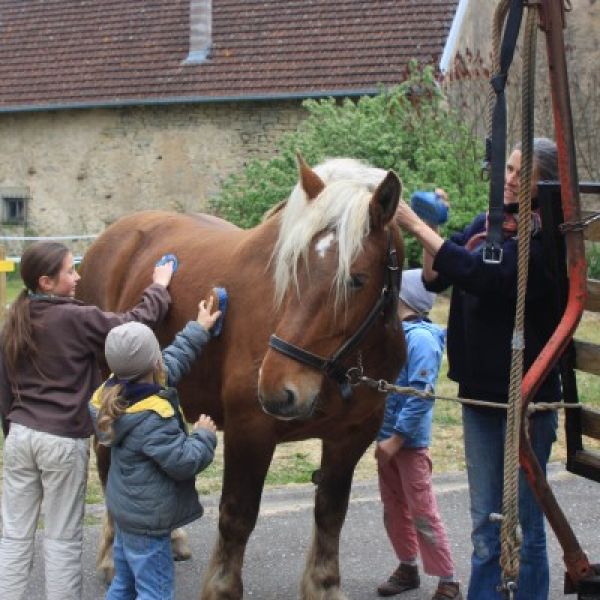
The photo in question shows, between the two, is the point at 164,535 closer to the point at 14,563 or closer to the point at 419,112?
the point at 14,563

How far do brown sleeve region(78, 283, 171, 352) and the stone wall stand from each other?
14.9 metres

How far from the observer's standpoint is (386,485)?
15.6ft

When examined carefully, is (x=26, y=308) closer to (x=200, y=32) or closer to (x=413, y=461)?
(x=413, y=461)

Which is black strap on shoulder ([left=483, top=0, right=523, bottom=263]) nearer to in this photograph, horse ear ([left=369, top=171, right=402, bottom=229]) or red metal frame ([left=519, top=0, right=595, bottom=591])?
red metal frame ([left=519, top=0, right=595, bottom=591])

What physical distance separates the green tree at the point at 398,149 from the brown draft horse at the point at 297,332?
849 centimetres

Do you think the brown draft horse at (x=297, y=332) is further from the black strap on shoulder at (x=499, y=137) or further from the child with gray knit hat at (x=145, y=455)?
the black strap on shoulder at (x=499, y=137)

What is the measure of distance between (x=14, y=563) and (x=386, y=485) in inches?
67.6

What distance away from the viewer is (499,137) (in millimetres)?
3008

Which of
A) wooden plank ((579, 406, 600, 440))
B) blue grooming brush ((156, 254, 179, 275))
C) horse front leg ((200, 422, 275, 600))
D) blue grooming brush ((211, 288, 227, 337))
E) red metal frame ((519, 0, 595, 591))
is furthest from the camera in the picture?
blue grooming brush ((156, 254, 179, 275))

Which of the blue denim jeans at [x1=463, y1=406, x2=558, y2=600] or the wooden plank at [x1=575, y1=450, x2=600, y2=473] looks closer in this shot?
the wooden plank at [x1=575, y1=450, x2=600, y2=473]

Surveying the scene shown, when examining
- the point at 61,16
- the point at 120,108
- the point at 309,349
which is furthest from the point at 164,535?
the point at 61,16

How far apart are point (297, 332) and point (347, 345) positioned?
0.21 meters

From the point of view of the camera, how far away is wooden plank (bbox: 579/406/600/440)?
348 cm

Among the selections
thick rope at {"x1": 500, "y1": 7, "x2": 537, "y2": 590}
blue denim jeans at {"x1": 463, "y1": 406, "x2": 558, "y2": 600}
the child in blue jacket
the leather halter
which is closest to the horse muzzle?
the leather halter
